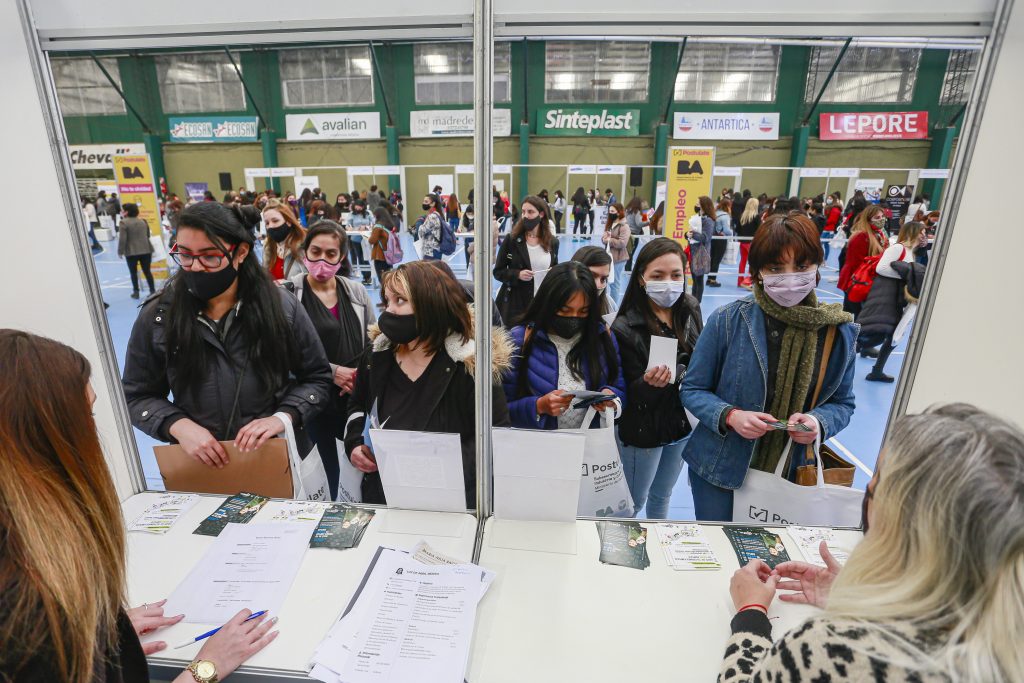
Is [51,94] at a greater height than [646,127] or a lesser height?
lesser

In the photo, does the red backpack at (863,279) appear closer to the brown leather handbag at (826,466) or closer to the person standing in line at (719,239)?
the person standing in line at (719,239)

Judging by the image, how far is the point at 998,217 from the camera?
4.40ft

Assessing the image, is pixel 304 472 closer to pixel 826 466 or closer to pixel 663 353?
pixel 663 353

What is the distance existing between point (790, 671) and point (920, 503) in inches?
11.9

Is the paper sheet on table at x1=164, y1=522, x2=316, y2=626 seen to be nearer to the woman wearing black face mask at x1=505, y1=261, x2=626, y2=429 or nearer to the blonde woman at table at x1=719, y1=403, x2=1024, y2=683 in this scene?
the woman wearing black face mask at x1=505, y1=261, x2=626, y2=429

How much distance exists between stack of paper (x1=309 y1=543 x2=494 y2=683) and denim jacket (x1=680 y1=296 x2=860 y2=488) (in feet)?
2.88

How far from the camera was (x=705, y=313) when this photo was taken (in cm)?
721

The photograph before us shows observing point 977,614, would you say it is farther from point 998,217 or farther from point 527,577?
point 998,217

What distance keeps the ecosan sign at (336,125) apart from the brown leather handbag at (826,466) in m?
16.5

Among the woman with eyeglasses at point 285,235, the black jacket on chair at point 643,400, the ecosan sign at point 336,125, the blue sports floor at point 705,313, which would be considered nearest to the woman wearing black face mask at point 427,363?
the black jacket on chair at point 643,400

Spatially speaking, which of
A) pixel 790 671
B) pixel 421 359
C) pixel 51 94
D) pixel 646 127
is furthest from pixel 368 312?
pixel 646 127

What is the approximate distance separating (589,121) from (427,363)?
15.5 metres

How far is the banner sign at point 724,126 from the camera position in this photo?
15336 mm

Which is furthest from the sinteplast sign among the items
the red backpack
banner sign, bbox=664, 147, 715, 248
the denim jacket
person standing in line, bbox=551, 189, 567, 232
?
the denim jacket
